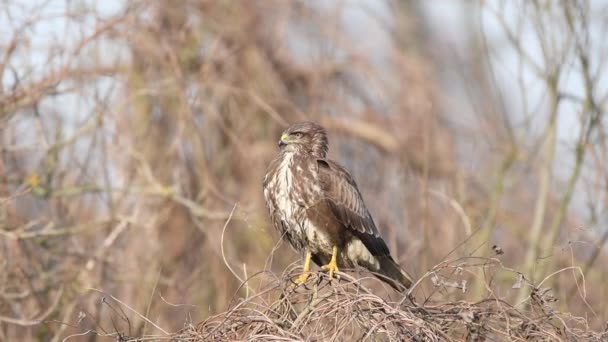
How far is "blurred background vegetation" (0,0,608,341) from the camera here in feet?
23.6

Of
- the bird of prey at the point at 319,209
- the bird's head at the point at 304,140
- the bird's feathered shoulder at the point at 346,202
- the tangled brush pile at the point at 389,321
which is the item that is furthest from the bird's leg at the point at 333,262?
the tangled brush pile at the point at 389,321

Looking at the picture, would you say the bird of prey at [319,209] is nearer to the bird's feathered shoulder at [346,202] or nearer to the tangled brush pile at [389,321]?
the bird's feathered shoulder at [346,202]

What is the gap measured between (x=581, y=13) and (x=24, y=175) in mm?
4724

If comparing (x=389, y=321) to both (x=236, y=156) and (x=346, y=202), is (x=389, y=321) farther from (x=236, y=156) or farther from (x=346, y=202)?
(x=236, y=156)

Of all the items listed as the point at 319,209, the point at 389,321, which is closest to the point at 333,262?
the point at 319,209

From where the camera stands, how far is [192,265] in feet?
31.7

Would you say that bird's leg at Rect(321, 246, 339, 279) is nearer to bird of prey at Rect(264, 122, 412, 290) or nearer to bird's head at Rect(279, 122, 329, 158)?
bird of prey at Rect(264, 122, 412, 290)

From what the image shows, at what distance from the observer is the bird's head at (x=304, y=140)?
613 cm

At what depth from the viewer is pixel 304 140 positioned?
243 inches

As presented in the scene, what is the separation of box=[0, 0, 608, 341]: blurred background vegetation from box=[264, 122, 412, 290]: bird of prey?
27 cm

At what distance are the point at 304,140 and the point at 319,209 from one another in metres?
0.50

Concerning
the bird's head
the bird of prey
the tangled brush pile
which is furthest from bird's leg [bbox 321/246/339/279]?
the tangled brush pile

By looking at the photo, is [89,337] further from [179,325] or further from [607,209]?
[607,209]

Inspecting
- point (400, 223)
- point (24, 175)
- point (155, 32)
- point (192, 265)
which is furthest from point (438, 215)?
point (24, 175)
